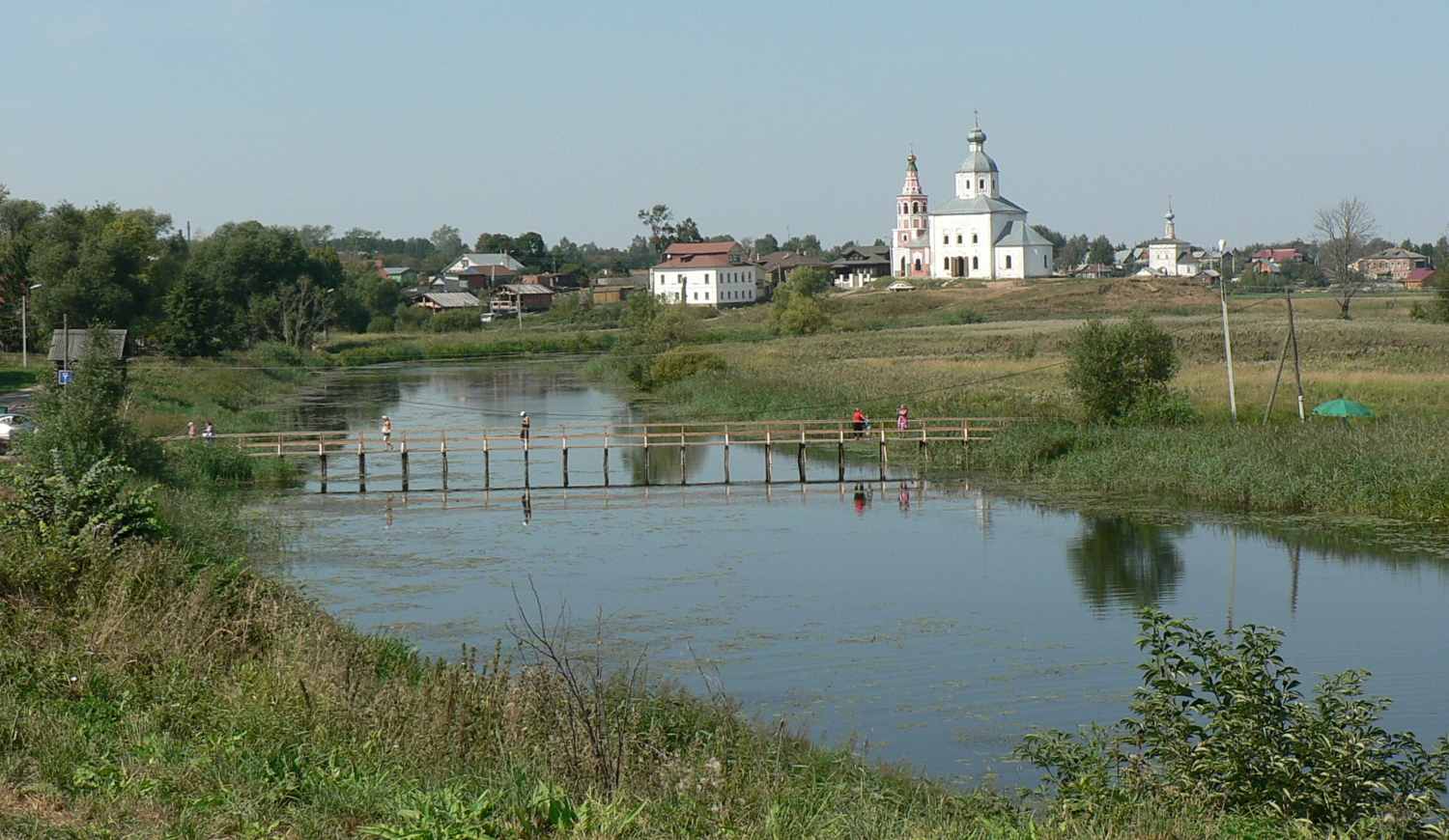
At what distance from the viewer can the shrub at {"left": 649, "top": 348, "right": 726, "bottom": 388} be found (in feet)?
195

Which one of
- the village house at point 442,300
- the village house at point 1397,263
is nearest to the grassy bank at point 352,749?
the village house at point 442,300

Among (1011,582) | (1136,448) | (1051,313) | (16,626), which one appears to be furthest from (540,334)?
(16,626)

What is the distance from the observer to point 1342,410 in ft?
101

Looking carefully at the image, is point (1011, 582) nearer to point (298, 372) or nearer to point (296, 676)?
point (296, 676)

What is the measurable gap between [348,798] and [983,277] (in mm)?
119177

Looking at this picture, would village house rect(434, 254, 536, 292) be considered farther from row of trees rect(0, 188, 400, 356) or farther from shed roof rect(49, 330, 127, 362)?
shed roof rect(49, 330, 127, 362)

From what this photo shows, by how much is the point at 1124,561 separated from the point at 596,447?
14.8m

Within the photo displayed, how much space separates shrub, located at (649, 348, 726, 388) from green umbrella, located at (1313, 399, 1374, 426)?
101 feet

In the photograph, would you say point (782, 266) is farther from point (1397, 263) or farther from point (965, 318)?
point (1397, 263)

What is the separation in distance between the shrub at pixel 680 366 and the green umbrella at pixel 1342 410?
101 ft

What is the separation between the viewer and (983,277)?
123312 millimetres

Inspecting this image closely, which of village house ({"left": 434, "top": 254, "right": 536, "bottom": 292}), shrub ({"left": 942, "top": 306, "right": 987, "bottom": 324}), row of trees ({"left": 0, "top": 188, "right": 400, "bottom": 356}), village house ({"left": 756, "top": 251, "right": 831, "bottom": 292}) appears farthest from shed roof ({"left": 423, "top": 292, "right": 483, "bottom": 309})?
shrub ({"left": 942, "top": 306, "right": 987, "bottom": 324})

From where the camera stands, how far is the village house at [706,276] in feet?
431

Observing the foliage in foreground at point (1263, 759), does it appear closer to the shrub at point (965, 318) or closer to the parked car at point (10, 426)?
the parked car at point (10, 426)
